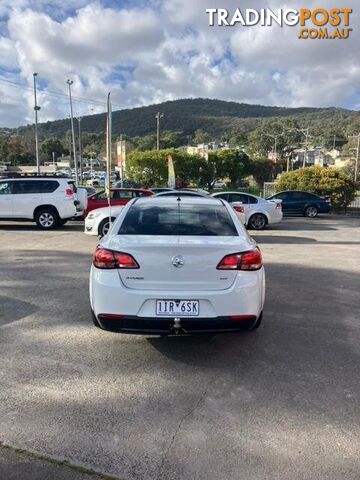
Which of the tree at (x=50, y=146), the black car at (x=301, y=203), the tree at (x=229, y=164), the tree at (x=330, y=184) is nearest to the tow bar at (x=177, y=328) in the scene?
the black car at (x=301, y=203)

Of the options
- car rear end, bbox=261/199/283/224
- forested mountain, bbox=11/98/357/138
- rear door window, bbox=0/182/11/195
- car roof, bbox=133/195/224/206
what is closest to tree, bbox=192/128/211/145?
forested mountain, bbox=11/98/357/138

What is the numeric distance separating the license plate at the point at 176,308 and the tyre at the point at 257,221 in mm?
11952

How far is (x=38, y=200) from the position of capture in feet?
46.6

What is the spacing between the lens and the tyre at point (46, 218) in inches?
565

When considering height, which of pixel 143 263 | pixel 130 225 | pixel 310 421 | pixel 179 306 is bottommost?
pixel 310 421

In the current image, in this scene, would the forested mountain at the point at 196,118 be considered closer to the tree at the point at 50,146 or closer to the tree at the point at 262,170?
the tree at the point at 50,146

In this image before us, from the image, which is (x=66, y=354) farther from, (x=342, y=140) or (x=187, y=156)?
(x=342, y=140)

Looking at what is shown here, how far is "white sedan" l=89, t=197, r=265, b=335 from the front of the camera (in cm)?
388

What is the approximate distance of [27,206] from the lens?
14172 mm

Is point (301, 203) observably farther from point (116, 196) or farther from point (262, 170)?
point (262, 170)

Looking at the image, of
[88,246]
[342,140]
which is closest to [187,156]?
[88,246]

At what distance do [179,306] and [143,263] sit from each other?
19.7 inches

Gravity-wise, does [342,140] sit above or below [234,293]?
above

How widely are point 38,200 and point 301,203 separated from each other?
12196 mm
